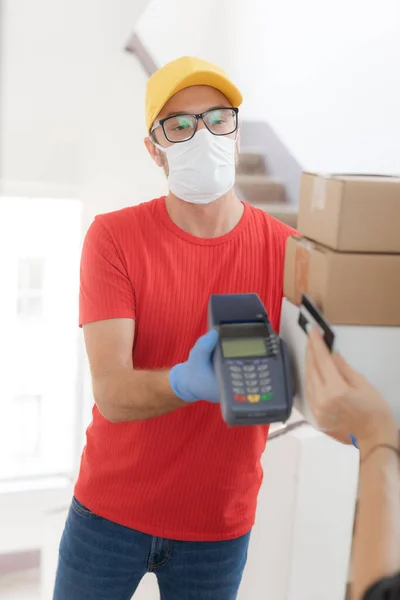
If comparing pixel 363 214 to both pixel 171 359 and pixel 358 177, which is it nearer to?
pixel 358 177

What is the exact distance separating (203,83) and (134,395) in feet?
2.01

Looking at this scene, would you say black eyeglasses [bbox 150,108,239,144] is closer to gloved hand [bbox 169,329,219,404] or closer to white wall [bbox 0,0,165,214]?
gloved hand [bbox 169,329,219,404]

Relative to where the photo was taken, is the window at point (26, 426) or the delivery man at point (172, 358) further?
the window at point (26, 426)

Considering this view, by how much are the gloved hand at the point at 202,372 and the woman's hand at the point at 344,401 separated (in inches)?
5.6

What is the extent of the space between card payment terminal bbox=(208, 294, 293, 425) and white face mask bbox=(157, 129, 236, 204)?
356 millimetres

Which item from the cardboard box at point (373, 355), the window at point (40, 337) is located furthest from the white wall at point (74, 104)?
the cardboard box at point (373, 355)

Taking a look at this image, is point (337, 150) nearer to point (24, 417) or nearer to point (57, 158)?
point (57, 158)

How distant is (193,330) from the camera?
125cm

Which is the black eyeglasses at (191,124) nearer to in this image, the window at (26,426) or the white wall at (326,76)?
the window at (26,426)

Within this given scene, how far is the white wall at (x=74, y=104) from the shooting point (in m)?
1.94

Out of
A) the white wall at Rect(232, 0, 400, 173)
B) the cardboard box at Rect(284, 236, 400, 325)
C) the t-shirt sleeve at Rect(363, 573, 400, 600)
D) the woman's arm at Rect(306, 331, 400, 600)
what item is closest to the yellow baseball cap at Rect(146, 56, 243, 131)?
the cardboard box at Rect(284, 236, 400, 325)

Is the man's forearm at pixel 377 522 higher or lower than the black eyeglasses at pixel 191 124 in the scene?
lower

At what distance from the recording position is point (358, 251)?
95 centimetres

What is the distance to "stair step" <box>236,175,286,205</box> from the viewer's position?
2.72 meters
